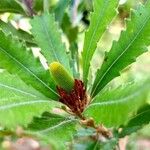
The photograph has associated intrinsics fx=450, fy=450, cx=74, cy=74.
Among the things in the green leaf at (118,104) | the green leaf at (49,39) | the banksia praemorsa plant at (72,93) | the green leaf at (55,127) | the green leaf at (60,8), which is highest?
the green leaf at (60,8)

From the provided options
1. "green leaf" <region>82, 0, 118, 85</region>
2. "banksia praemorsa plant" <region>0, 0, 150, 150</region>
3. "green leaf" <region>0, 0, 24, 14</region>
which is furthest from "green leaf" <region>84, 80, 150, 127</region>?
"green leaf" <region>0, 0, 24, 14</region>

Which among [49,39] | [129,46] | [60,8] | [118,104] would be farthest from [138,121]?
[60,8]

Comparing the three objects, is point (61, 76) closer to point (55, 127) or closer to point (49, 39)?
point (55, 127)

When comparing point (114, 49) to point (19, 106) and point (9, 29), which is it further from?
point (9, 29)

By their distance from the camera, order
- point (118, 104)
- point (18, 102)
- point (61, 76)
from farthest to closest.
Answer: point (61, 76) < point (18, 102) < point (118, 104)

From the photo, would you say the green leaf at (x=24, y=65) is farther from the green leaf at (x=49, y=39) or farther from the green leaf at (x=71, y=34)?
the green leaf at (x=71, y=34)

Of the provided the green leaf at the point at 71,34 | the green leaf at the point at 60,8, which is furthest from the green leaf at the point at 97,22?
the green leaf at the point at 60,8
